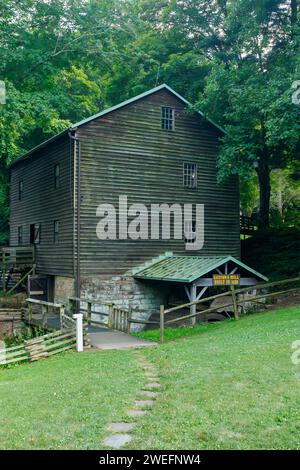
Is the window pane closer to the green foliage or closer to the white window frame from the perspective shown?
the white window frame

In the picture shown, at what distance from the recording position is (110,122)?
75.8 ft

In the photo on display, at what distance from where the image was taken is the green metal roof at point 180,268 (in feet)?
65.2

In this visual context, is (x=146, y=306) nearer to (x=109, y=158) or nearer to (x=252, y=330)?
(x=109, y=158)

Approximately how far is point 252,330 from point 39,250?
15.0m

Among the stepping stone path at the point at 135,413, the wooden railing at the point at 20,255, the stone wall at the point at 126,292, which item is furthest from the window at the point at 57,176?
the stepping stone path at the point at 135,413

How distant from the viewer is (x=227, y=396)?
8078 mm

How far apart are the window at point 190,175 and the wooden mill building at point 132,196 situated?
0.05m

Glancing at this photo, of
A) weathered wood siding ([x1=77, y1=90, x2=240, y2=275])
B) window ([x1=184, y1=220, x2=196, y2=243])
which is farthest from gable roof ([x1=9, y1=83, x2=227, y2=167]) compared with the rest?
window ([x1=184, y1=220, x2=196, y2=243])

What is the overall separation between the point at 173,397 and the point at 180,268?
1322 cm

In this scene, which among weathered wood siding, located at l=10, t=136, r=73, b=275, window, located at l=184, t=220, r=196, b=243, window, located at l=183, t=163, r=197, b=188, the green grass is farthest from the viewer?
window, located at l=183, t=163, r=197, b=188

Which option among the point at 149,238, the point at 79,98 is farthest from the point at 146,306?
the point at 79,98

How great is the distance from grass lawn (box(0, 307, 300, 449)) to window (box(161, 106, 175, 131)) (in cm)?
1399

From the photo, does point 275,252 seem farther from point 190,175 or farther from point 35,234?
point 35,234

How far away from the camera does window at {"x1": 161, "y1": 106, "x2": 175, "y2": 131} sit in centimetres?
2481
